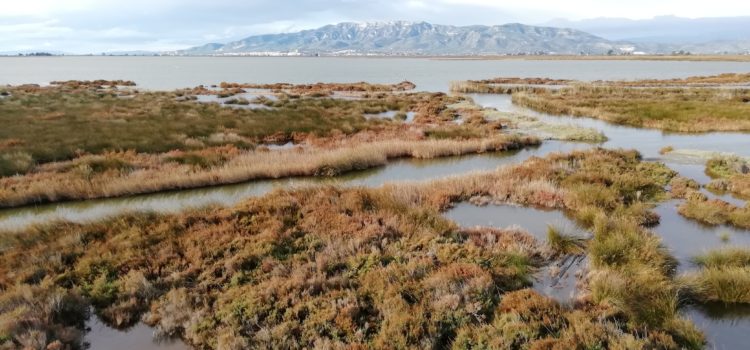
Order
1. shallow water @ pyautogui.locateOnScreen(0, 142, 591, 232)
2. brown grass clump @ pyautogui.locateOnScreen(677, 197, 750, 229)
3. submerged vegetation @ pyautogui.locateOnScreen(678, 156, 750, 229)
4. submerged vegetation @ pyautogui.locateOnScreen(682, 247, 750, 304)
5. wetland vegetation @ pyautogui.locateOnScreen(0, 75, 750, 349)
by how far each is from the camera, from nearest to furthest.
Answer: wetland vegetation @ pyautogui.locateOnScreen(0, 75, 750, 349) → submerged vegetation @ pyautogui.locateOnScreen(682, 247, 750, 304) → brown grass clump @ pyautogui.locateOnScreen(677, 197, 750, 229) → submerged vegetation @ pyautogui.locateOnScreen(678, 156, 750, 229) → shallow water @ pyautogui.locateOnScreen(0, 142, 591, 232)

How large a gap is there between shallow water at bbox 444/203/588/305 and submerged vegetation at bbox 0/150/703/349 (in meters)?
0.41

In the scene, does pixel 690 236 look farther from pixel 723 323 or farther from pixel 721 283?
pixel 723 323

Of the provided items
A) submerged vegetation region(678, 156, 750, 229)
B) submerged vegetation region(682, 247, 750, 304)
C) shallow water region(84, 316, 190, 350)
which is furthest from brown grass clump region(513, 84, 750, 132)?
shallow water region(84, 316, 190, 350)

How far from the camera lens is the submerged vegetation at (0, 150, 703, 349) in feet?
26.7

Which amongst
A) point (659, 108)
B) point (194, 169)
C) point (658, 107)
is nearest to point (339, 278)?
point (194, 169)

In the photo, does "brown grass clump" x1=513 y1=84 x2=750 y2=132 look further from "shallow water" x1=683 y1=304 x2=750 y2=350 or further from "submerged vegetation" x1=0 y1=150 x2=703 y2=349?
"shallow water" x1=683 y1=304 x2=750 y2=350

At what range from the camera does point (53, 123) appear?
32188 mm

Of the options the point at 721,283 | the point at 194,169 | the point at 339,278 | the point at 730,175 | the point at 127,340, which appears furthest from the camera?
the point at 194,169

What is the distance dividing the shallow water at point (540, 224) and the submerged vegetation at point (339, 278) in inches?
16.1

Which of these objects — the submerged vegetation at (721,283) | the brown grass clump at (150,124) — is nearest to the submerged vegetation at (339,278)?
the submerged vegetation at (721,283)

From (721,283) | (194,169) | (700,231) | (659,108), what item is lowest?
(700,231)

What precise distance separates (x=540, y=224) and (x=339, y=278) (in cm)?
778

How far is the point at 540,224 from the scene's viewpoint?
1477cm

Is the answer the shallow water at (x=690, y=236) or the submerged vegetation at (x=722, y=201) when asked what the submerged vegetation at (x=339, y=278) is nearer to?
the shallow water at (x=690, y=236)
